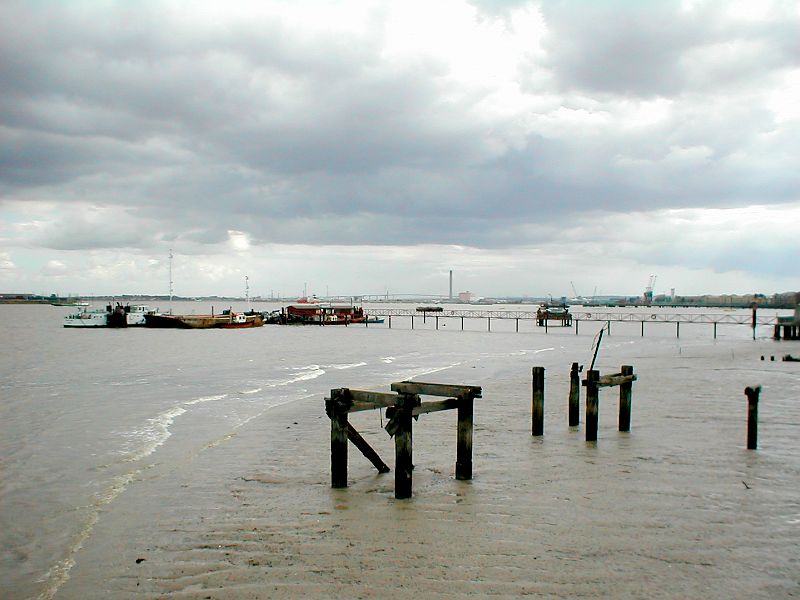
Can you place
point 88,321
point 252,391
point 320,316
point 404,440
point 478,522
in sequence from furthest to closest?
point 320,316 < point 88,321 < point 252,391 < point 404,440 < point 478,522

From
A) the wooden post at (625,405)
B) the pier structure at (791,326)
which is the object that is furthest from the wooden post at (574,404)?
the pier structure at (791,326)

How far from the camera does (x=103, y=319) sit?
93750 mm

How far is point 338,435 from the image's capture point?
34.4 ft

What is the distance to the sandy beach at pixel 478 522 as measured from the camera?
271 inches

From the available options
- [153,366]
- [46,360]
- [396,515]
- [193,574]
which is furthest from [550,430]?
[46,360]

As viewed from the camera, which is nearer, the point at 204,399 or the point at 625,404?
the point at 625,404

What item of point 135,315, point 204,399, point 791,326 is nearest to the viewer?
point 204,399

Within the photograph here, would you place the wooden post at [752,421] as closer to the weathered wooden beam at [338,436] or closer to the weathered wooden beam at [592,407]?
the weathered wooden beam at [592,407]

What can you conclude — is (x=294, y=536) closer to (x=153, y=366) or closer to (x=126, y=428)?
(x=126, y=428)

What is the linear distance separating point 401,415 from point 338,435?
4.33ft

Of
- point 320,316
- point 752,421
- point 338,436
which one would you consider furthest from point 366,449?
point 320,316

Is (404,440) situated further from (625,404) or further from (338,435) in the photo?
(625,404)

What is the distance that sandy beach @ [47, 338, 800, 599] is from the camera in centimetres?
689

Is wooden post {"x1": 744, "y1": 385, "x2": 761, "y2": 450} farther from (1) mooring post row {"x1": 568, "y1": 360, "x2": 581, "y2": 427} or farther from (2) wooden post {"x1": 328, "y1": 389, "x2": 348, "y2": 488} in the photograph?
(2) wooden post {"x1": 328, "y1": 389, "x2": 348, "y2": 488}
